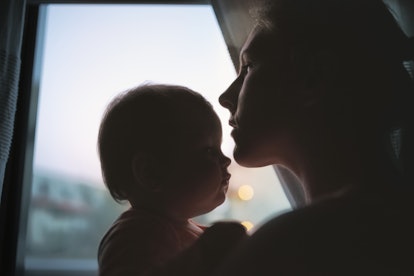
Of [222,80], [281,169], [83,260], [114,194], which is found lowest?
[83,260]

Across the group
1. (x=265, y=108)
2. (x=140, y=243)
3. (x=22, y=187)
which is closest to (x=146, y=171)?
(x=140, y=243)

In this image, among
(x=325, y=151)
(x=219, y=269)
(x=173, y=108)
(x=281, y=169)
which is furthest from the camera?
(x=281, y=169)

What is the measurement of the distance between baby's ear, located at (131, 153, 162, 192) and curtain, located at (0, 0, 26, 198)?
1.52 ft

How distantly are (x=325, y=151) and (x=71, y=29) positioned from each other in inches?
37.3

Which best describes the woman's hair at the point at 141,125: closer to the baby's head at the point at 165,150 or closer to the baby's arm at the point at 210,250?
the baby's head at the point at 165,150

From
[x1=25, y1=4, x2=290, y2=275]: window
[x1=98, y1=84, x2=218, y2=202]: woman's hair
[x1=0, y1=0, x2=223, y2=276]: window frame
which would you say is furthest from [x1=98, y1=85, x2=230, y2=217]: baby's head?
[x1=0, y1=0, x2=223, y2=276]: window frame

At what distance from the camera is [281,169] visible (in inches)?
36.7

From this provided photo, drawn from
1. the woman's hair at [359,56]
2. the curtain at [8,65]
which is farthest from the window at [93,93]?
the woman's hair at [359,56]

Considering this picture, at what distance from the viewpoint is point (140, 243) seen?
64cm

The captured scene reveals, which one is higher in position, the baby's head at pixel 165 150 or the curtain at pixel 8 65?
the curtain at pixel 8 65

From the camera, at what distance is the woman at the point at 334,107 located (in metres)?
0.56

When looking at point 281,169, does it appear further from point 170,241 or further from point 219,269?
point 219,269

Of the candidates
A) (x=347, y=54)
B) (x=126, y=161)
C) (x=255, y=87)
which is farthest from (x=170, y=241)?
(x=347, y=54)

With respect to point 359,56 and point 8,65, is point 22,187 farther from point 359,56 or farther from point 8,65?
point 359,56
